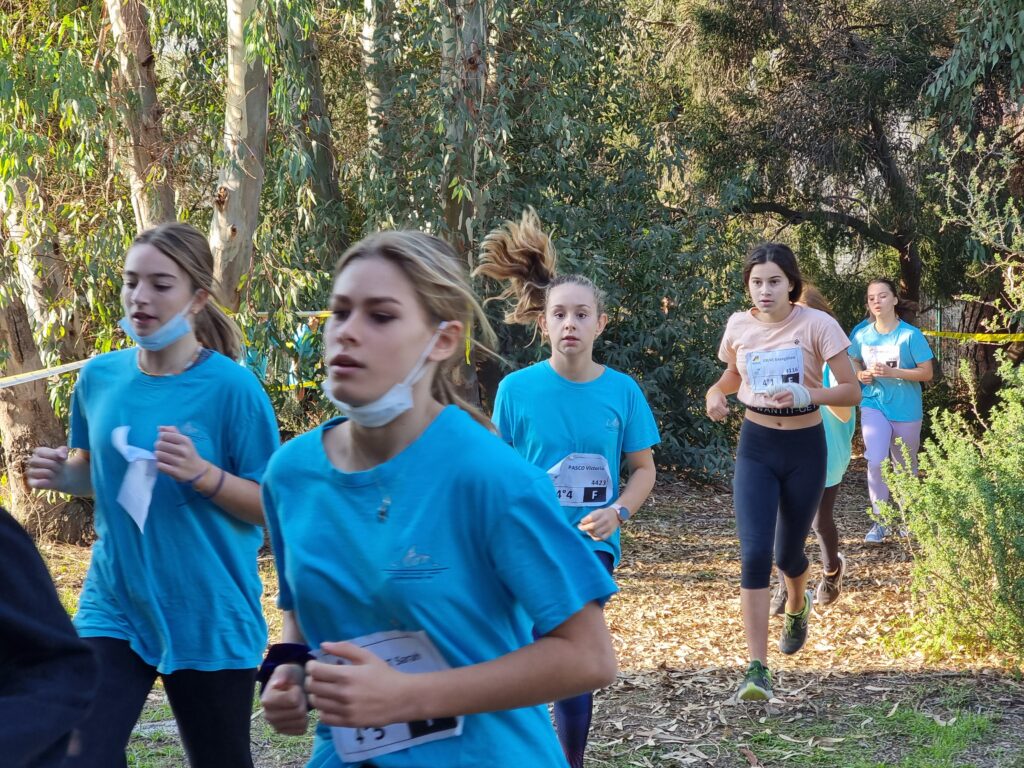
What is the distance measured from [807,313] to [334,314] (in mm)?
4333

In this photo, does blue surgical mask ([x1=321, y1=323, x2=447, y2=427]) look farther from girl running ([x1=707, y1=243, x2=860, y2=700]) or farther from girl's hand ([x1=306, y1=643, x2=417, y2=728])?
girl running ([x1=707, y1=243, x2=860, y2=700])

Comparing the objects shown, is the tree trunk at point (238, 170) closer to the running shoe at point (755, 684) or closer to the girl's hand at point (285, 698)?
the running shoe at point (755, 684)

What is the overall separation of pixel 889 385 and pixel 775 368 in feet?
14.3

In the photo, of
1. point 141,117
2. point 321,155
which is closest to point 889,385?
point 321,155

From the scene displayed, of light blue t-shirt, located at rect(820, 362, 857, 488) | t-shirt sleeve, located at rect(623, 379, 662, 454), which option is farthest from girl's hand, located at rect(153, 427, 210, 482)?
light blue t-shirt, located at rect(820, 362, 857, 488)

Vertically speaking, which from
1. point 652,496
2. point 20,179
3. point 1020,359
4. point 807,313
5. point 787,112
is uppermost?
point 787,112

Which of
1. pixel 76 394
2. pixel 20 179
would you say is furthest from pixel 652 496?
pixel 76 394

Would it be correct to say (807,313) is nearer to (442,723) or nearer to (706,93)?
(442,723)

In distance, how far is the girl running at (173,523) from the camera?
3162mm

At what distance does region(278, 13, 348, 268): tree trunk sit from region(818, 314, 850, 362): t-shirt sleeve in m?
5.37

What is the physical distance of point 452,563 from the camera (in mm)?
2021

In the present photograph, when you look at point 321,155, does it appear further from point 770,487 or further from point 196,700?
Result: point 196,700

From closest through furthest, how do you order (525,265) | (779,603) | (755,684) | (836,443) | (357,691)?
(357,691) < (525,265) < (755,684) < (779,603) < (836,443)

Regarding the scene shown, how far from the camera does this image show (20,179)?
9.15 m
